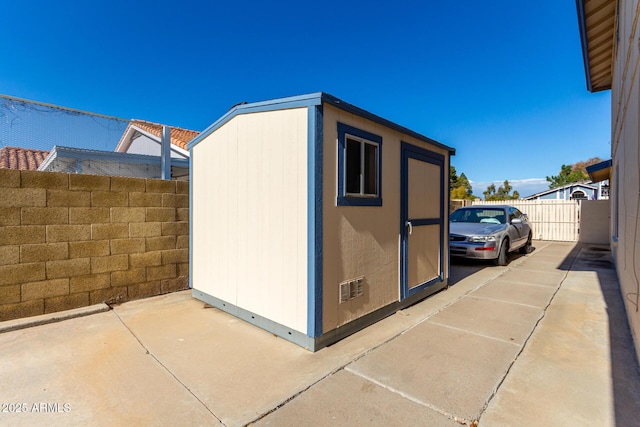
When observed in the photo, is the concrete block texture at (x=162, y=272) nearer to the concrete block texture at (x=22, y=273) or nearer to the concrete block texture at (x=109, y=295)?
the concrete block texture at (x=109, y=295)

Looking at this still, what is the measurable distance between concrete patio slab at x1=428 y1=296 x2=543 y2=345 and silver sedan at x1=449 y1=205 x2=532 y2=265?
292 cm

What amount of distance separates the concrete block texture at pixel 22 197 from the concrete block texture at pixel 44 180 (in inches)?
2.5

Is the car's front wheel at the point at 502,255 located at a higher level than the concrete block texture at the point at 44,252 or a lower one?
lower

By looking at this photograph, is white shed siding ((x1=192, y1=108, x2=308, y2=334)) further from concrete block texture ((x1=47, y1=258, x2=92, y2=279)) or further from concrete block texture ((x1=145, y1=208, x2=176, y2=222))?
concrete block texture ((x1=47, y1=258, x2=92, y2=279))

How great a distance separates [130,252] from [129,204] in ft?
2.43

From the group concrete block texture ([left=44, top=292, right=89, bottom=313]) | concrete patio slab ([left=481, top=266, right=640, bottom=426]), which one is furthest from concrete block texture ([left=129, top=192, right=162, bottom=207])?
concrete patio slab ([left=481, top=266, right=640, bottom=426])

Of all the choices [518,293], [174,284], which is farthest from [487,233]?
[174,284]

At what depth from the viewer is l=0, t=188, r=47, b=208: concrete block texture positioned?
140 inches

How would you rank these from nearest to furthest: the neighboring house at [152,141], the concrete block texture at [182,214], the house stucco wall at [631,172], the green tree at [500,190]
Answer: the house stucco wall at [631,172] → the concrete block texture at [182,214] → the neighboring house at [152,141] → the green tree at [500,190]

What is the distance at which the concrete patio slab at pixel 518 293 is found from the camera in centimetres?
470

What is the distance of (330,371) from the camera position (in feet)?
8.53

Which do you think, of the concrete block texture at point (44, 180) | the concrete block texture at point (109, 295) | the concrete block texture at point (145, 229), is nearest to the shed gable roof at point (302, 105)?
the concrete block texture at point (145, 229)

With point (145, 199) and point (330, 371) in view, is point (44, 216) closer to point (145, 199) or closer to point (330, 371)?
point (145, 199)

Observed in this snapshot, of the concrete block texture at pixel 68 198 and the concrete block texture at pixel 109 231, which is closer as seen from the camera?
the concrete block texture at pixel 68 198
